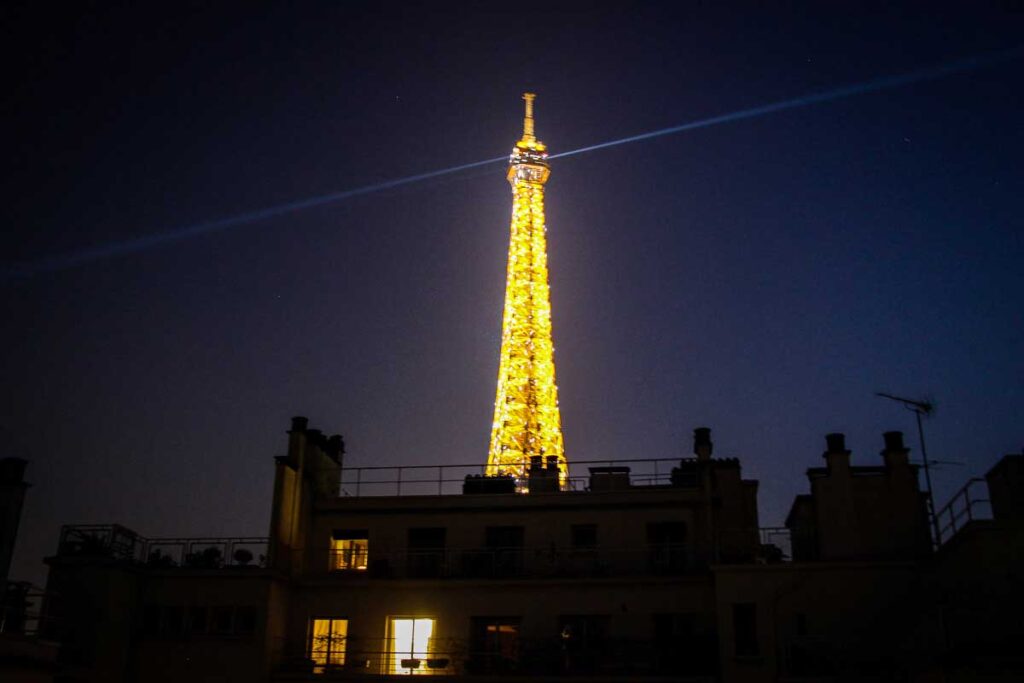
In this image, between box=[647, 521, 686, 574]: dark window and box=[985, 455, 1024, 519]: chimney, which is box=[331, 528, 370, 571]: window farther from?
box=[985, 455, 1024, 519]: chimney

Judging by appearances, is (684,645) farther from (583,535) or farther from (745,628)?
(583,535)

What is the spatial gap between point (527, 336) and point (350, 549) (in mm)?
44072

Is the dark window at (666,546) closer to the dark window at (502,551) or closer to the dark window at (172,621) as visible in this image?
the dark window at (502,551)

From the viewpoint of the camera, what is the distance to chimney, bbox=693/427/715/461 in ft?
115

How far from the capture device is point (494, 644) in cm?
3284

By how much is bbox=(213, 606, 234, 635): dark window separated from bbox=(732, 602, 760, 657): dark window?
14222 mm

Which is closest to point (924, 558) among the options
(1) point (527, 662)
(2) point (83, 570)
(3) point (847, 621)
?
(3) point (847, 621)

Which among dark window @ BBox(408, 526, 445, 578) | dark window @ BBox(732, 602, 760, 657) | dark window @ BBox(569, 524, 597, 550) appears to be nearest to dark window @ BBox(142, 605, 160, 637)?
dark window @ BBox(408, 526, 445, 578)

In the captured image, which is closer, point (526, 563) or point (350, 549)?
point (526, 563)

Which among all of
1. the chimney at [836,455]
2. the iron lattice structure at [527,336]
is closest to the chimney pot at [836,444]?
the chimney at [836,455]

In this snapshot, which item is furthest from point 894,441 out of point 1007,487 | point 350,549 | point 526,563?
point 350,549

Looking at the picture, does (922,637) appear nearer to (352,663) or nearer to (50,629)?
(352,663)

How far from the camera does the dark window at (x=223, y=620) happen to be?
107 ft

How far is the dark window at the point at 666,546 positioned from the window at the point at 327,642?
30.9 ft
